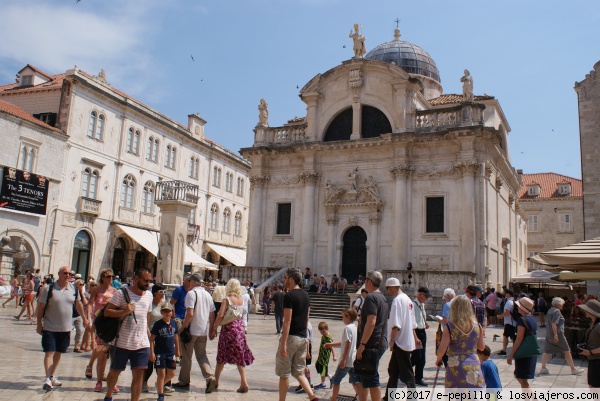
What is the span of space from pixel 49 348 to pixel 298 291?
407cm

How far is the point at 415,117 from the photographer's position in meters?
28.0

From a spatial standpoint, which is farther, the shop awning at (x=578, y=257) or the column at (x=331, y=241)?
the column at (x=331, y=241)

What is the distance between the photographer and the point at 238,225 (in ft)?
164

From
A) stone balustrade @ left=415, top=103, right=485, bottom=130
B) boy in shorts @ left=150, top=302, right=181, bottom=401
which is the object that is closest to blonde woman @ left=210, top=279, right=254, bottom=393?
boy in shorts @ left=150, top=302, right=181, bottom=401

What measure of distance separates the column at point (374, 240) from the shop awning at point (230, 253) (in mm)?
19453

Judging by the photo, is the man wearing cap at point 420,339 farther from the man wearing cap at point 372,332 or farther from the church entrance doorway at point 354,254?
the church entrance doorway at point 354,254

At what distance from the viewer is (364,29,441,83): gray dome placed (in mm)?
36219

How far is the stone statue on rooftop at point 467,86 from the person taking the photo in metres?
26.8

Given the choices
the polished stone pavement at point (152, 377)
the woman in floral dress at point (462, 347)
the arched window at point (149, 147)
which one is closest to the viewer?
the woman in floral dress at point (462, 347)

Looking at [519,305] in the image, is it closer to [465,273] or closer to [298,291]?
[298,291]

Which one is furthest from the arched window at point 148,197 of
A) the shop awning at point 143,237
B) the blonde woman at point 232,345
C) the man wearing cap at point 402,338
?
the man wearing cap at point 402,338

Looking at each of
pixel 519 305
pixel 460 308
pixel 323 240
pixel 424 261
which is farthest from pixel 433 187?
pixel 460 308

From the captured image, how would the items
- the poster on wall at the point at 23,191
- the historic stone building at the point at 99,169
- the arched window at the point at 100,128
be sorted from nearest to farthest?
the poster on wall at the point at 23,191 < the historic stone building at the point at 99,169 < the arched window at the point at 100,128

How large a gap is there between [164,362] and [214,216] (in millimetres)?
38782
